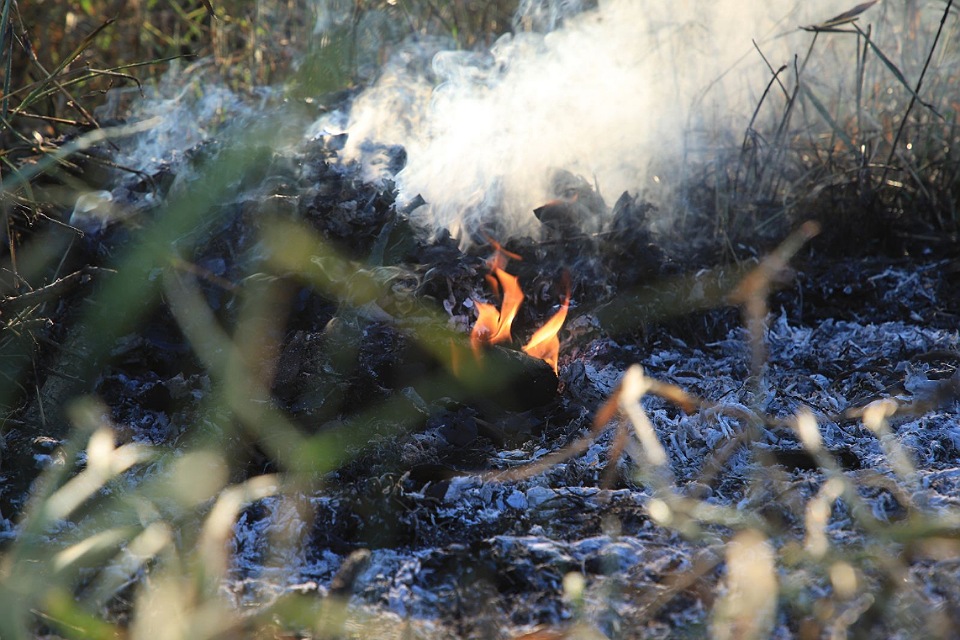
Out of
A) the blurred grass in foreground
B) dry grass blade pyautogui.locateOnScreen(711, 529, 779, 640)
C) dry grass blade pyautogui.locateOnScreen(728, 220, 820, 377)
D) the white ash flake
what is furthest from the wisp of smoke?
dry grass blade pyautogui.locateOnScreen(711, 529, 779, 640)

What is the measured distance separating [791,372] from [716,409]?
505mm

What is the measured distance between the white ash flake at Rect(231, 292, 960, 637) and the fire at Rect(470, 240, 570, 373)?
0.54 ft

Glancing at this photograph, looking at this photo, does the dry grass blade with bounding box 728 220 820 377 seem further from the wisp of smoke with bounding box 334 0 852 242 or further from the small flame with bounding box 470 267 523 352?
the small flame with bounding box 470 267 523 352

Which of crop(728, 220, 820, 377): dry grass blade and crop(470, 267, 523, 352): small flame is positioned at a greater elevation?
crop(470, 267, 523, 352): small flame

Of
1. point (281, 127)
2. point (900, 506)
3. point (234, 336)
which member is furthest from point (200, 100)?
point (900, 506)

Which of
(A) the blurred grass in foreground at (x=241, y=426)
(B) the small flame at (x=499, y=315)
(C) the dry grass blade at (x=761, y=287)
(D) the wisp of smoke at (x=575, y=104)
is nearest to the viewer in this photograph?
(A) the blurred grass in foreground at (x=241, y=426)

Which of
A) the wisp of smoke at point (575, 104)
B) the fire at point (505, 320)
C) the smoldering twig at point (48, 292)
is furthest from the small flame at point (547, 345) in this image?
the smoldering twig at point (48, 292)

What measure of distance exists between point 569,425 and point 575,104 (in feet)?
5.68

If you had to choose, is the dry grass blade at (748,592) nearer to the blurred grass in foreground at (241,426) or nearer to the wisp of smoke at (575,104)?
the blurred grass in foreground at (241,426)

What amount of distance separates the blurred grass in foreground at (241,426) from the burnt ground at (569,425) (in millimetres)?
27

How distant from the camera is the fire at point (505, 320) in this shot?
2.60m

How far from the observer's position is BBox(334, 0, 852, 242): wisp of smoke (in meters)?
3.28

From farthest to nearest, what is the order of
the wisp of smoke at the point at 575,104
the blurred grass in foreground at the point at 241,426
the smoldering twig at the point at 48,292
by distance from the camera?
the wisp of smoke at the point at 575,104, the smoldering twig at the point at 48,292, the blurred grass in foreground at the point at 241,426

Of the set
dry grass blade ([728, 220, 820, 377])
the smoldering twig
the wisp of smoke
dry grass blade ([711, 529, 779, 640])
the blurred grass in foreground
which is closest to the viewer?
dry grass blade ([711, 529, 779, 640])
